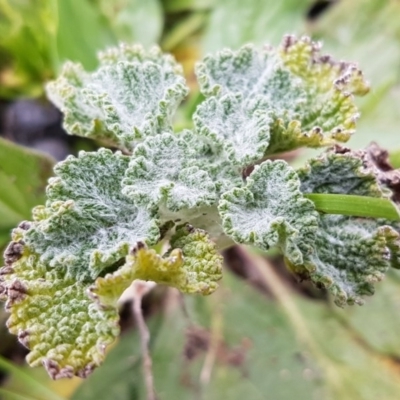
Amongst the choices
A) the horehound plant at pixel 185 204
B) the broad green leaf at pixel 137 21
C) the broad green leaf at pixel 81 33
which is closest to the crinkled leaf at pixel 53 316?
the horehound plant at pixel 185 204

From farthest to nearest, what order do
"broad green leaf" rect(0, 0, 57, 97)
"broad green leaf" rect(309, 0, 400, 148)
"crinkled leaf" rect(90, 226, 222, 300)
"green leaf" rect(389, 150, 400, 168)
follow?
1. "broad green leaf" rect(0, 0, 57, 97)
2. "broad green leaf" rect(309, 0, 400, 148)
3. "green leaf" rect(389, 150, 400, 168)
4. "crinkled leaf" rect(90, 226, 222, 300)

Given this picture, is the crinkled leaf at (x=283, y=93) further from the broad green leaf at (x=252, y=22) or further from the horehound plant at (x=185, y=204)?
the broad green leaf at (x=252, y=22)

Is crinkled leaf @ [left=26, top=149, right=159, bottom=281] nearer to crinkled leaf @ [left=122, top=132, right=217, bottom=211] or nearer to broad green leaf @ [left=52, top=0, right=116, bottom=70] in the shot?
crinkled leaf @ [left=122, top=132, right=217, bottom=211]

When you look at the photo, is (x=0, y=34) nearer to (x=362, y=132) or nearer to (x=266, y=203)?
(x=362, y=132)

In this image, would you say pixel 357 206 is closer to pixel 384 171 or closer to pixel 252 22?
pixel 384 171

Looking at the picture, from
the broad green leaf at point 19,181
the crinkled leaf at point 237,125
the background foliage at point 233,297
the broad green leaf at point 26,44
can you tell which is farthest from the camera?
the broad green leaf at point 26,44

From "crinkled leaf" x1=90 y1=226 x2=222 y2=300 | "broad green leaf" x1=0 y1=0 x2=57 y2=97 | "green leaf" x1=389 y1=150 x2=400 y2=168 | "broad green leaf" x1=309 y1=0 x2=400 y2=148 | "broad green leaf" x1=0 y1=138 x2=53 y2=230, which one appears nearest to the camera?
"crinkled leaf" x1=90 y1=226 x2=222 y2=300

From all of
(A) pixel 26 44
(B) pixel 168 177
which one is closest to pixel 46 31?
(A) pixel 26 44

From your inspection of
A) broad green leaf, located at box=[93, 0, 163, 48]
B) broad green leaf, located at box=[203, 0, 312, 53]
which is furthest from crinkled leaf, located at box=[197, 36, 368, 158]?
broad green leaf, located at box=[93, 0, 163, 48]
